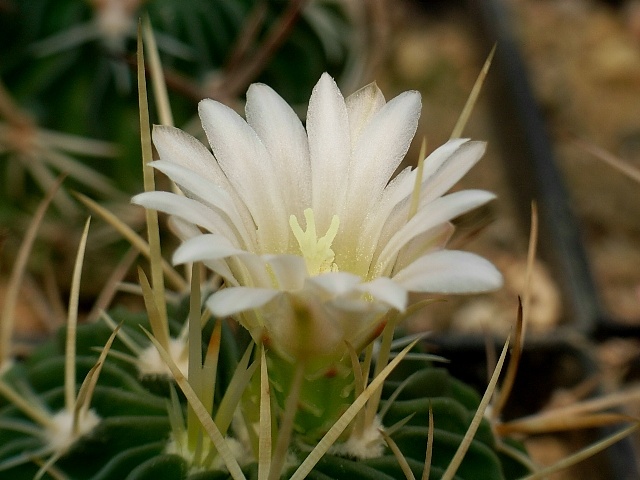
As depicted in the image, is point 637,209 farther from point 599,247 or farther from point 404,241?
point 404,241

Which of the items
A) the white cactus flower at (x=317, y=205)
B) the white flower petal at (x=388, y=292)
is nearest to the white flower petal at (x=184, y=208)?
the white cactus flower at (x=317, y=205)

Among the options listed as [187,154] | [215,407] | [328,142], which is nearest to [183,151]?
[187,154]

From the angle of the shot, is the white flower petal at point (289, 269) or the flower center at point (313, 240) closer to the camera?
the white flower petal at point (289, 269)

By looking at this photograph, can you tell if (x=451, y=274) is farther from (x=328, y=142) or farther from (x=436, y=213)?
(x=328, y=142)

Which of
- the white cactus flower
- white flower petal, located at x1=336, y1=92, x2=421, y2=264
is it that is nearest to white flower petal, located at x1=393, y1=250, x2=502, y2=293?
the white cactus flower

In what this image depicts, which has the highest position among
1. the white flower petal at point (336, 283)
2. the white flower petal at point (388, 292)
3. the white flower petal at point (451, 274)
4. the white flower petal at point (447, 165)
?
the white flower petal at point (447, 165)

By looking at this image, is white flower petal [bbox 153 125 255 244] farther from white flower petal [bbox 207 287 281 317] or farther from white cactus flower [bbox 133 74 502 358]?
white flower petal [bbox 207 287 281 317]

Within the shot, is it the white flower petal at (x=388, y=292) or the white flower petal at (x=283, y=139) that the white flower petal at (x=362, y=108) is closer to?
the white flower petal at (x=283, y=139)
